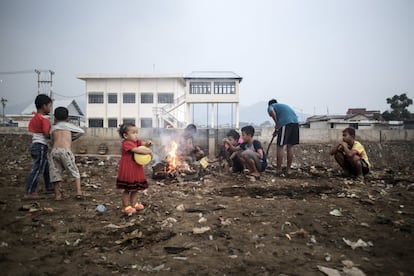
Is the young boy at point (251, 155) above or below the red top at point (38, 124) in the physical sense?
below

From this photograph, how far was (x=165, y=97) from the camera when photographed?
3152 centimetres

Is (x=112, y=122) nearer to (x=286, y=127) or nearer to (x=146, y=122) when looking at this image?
(x=146, y=122)

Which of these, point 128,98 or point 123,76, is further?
point 128,98

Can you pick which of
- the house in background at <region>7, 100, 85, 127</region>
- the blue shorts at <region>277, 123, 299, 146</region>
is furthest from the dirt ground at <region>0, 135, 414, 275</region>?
the house in background at <region>7, 100, 85, 127</region>

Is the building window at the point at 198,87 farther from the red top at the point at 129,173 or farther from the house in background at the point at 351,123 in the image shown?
the red top at the point at 129,173

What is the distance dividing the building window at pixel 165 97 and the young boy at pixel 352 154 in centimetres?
2685

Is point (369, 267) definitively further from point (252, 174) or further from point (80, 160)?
point (80, 160)

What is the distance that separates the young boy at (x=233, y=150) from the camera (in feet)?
23.0

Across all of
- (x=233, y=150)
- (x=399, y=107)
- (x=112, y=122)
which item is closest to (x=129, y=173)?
(x=233, y=150)

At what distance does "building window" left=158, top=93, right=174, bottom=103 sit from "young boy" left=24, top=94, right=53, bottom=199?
27.3 meters

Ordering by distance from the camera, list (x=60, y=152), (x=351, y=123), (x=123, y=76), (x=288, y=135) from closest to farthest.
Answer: (x=60, y=152) < (x=288, y=135) < (x=351, y=123) < (x=123, y=76)

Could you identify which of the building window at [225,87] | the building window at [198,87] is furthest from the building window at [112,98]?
the building window at [225,87]

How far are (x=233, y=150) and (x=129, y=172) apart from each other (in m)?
3.99

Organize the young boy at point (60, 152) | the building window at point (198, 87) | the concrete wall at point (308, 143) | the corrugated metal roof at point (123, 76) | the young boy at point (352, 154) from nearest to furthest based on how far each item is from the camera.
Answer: the young boy at point (60, 152) → the young boy at point (352, 154) → the concrete wall at point (308, 143) → the building window at point (198, 87) → the corrugated metal roof at point (123, 76)
